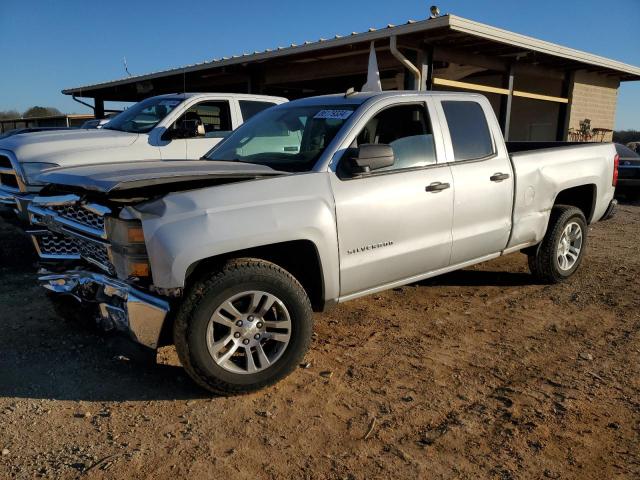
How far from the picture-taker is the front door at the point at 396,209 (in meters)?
3.64

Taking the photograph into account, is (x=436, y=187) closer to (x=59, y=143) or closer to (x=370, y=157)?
(x=370, y=157)

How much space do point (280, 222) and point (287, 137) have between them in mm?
1415

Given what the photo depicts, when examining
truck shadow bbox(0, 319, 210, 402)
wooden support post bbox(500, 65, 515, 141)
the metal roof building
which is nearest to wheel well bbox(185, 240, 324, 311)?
truck shadow bbox(0, 319, 210, 402)

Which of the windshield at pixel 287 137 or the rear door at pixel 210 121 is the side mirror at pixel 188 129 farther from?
the windshield at pixel 287 137

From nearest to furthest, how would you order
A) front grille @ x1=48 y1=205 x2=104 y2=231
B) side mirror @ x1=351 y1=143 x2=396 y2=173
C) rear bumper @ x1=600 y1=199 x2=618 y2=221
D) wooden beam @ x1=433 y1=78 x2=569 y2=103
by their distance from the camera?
front grille @ x1=48 y1=205 x2=104 y2=231, side mirror @ x1=351 y1=143 x2=396 y2=173, rear bumper @ x1=600 y1=199 x2=618 y2=221, wooden beam @ x1=433 y1=78 x2=569 y2=103

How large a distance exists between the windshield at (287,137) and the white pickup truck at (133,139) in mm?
2013

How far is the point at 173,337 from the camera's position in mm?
3068

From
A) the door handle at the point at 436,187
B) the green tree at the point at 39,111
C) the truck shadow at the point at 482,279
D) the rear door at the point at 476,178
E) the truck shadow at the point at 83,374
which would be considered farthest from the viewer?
the green tree at the point at 39,111

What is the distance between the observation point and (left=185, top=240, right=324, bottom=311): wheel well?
3.44 metres

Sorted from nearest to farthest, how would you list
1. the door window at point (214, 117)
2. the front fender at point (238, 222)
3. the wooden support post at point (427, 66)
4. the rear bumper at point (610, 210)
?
the front fender at point (238, 222) < the rear bumper at point (610, 210) < the door window at point (214, 117) < the wooden support post at point (427, 66)

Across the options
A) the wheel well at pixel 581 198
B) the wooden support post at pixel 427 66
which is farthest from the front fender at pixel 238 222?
the wooden support post at pixel 427 66

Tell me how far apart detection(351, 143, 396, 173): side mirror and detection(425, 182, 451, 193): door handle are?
0.56 metres

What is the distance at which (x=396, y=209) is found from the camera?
3.86 metres

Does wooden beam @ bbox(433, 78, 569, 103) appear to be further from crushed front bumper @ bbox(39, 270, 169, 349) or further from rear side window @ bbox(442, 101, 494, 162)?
crushed front bumper @ bbox(39, 270, 169, 349)
